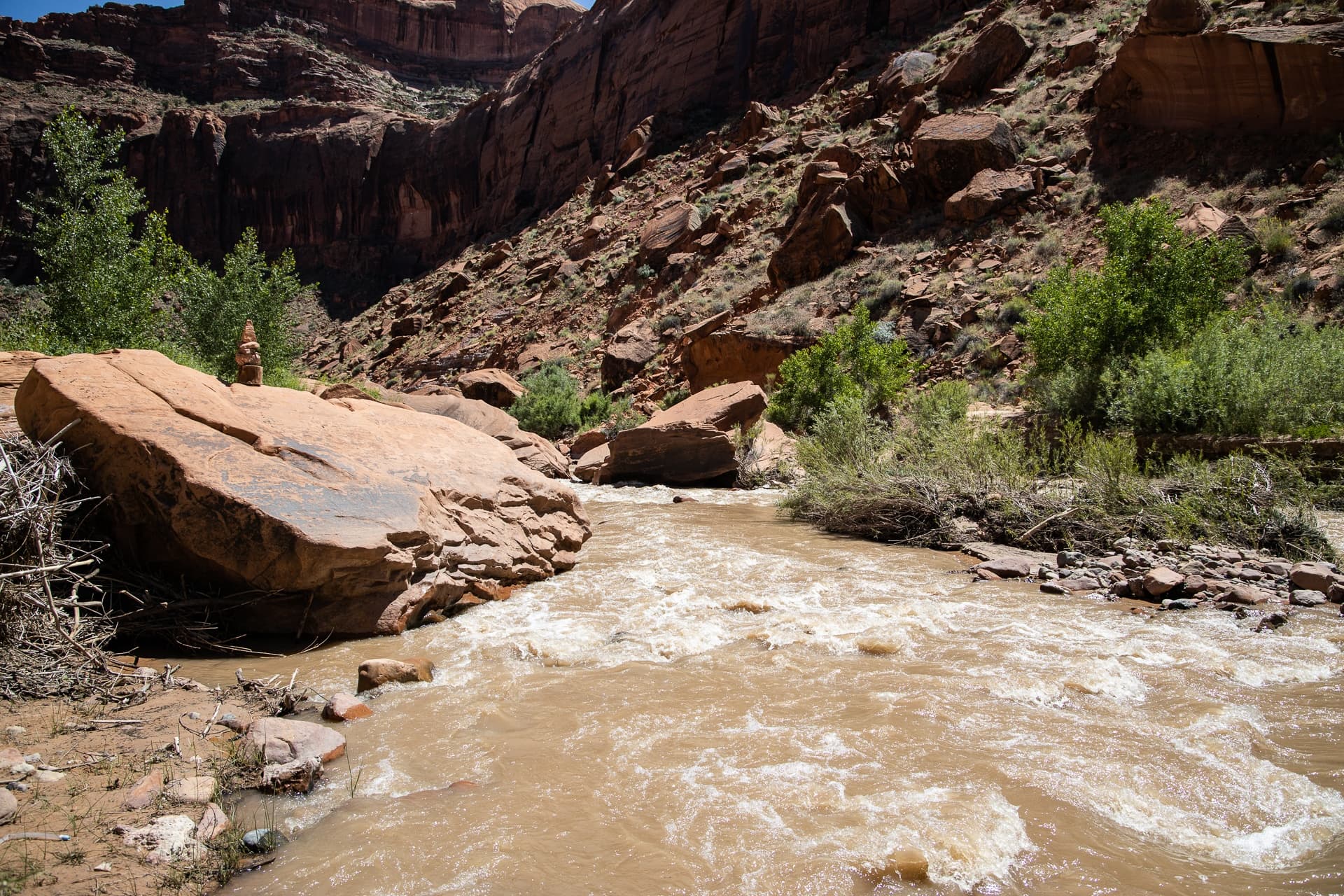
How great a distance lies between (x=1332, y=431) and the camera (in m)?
7.69

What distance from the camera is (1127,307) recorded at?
11055 mm

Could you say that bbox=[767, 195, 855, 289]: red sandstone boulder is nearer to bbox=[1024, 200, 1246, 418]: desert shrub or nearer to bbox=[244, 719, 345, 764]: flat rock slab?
bbox=[1024, 200, 1246, 418]: desert shrub

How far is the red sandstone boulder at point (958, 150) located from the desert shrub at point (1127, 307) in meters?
9.56

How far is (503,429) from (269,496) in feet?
36.9

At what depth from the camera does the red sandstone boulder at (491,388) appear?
23.0m

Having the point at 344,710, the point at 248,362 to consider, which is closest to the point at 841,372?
the point at 248,362

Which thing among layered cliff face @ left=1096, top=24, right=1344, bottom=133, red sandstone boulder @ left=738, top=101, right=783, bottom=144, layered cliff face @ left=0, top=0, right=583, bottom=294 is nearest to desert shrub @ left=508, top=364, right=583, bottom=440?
red sandstone boulder @ left=738, top=101, right=783, bottom=144

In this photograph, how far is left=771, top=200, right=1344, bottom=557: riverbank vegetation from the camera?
6.36 metres

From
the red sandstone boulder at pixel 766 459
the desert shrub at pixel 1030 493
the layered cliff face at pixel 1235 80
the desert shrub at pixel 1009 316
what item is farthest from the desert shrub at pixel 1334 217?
the red sandstone boulder at pixel 766 459

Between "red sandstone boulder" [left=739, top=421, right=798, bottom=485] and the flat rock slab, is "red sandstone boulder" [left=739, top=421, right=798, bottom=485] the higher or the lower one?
the lower one

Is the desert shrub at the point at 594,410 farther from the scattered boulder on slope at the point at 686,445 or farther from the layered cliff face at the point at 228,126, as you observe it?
the layered cliff face at the point at 228,126

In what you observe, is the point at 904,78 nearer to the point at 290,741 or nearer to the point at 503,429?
the point at 503,429

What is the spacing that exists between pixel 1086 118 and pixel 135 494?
2438 cm

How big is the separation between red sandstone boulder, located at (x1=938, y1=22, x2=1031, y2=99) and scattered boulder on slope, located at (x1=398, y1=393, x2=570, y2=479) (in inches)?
754
